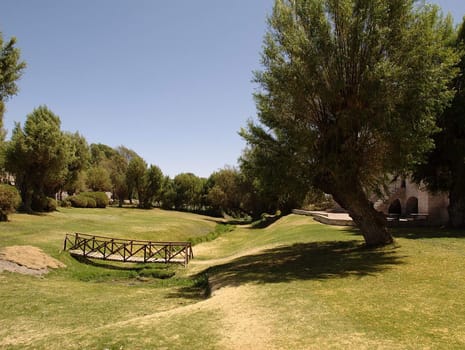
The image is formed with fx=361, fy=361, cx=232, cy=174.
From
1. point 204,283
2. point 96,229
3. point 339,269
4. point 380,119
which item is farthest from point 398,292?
point 96,229

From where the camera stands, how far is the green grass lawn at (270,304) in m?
8.27

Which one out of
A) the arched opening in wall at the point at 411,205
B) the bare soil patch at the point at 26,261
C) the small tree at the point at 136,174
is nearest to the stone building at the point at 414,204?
the arched opening in wall at the point at 411,205

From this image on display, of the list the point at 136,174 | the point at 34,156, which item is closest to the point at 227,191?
the point at 136,174

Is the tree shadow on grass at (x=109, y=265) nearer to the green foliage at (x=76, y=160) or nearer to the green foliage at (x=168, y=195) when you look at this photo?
the green foliage at (x=76, y=160)

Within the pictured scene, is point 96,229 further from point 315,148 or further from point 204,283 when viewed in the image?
point 315,148

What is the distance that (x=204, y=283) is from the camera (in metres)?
18.6

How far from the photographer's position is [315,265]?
17031 millimetres

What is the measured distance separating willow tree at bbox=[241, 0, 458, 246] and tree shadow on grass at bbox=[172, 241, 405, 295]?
2.08m

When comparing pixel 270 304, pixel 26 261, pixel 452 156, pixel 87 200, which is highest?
pixel 452 156

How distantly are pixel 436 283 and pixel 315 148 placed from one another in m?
8.89

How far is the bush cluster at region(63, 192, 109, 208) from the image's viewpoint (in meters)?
65.2

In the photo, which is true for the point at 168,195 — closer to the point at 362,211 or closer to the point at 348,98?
the point at 362,211

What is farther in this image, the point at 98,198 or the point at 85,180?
the point at 85,180

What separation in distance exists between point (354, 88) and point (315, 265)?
8809mm
